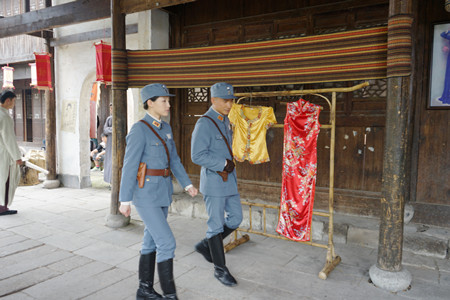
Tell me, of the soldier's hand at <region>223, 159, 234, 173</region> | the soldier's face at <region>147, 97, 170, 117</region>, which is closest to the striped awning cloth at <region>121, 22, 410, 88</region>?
the soldier's hand at <region>223, 159, 234, 173</region>

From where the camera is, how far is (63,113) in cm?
873

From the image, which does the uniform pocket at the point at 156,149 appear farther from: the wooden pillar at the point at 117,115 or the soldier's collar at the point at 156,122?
the wooden pillar at the point at 117,115

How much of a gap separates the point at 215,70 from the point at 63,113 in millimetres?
5526

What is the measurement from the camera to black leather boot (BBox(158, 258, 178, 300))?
313cm

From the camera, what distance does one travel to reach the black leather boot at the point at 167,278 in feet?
10.3

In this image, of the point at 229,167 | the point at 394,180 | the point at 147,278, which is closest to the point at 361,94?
the point at 394,180

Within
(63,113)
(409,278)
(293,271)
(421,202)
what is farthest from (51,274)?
(63,113)

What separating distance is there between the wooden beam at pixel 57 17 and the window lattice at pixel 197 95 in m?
2.06

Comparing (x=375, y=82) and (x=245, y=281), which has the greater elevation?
(x=375, y=82)

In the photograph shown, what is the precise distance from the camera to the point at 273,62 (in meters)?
4.39

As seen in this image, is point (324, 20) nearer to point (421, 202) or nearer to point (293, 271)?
point (421, 202)

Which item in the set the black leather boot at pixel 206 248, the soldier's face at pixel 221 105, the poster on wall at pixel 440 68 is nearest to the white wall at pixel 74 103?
the black leather boot at pixel 206 248

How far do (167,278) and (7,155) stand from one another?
493cm

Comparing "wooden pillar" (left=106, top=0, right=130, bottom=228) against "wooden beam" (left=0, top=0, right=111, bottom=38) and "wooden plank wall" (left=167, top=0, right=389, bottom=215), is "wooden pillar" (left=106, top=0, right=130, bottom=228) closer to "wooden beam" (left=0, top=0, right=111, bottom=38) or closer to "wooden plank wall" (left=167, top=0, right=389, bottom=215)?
"wooden beam" (left=0, top=0, right=111, bottom=38)
